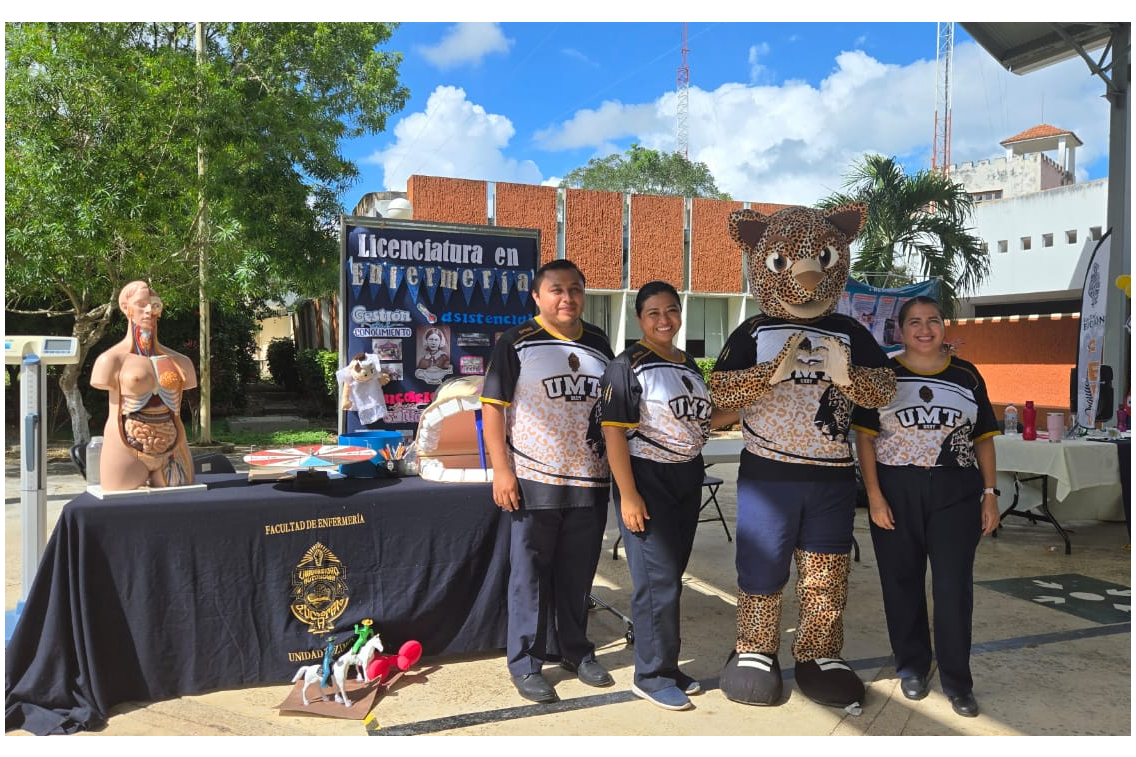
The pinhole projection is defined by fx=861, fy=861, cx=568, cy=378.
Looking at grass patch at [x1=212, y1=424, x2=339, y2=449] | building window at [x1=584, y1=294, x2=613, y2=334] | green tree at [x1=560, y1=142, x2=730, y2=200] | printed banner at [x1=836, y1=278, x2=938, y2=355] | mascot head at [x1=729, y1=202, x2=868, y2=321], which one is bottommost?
grass patch at [x1=212, y1=424, x2=339, y2=449]

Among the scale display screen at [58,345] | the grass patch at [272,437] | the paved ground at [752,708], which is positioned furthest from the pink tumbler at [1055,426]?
the grass patch at [272,437]

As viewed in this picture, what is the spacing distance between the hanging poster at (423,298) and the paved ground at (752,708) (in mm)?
1693

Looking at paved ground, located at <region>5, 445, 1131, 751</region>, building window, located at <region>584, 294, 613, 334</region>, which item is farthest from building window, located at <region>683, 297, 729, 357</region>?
paved ground, located at <region>5, 445, 1131, 751</region>

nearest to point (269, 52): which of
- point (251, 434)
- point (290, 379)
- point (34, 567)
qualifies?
point (251, 434)

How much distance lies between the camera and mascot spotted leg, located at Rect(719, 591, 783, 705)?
10.6 ft

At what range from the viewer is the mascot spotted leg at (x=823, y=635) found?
323 centimetres

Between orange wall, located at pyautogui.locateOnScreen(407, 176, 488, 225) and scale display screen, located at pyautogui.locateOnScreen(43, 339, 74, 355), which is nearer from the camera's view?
scale display screen, located at pyautogui.locateOnScreen(43, 339, 74, 355)

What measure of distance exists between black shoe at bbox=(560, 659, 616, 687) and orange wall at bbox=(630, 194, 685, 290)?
52.4 ft

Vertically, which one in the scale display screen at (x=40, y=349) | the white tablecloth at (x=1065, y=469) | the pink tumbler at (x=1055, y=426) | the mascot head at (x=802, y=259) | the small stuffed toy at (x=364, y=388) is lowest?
the white tablecloth at (x=1065, y=469)

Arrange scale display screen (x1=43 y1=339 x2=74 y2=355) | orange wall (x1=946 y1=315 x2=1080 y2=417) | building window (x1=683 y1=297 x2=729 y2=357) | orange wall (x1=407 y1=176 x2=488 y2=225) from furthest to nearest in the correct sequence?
building window (x1=683 y1=297 x2=729 y2=357) → orange wall (x1=407 y1=176 x2=488 y2=225) → orange wall (x1=946 y1=315 x2=1080 y2=417) → scale display screen (x1=43 y1=339 x2=74 y2=355)

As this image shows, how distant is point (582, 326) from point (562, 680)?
1.44 metres

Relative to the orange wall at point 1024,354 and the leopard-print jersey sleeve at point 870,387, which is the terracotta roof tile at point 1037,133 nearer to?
the orange wall at point 1024,354

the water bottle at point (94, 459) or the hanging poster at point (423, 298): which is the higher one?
the hanging poster at point (423, 298)

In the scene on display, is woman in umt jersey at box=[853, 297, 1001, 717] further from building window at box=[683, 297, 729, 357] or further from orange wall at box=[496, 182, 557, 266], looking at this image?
building window at box=[683, 297, 729, 357]
